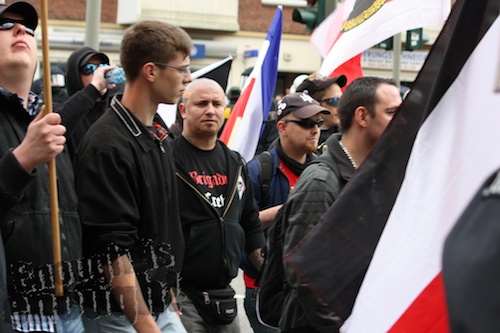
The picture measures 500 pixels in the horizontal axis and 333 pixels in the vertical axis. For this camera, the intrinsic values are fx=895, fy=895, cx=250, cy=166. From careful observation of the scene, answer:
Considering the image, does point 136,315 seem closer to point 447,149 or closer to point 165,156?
point 165,156

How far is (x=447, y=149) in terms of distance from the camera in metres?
2.54

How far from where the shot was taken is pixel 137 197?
3.64 meters

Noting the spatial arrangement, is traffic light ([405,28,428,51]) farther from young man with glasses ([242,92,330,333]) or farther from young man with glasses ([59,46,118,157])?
young man with glasses ([59,46,118,157])

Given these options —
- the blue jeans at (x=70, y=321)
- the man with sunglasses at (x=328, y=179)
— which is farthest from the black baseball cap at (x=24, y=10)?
the man with sunglasses at (x=328, y=179)

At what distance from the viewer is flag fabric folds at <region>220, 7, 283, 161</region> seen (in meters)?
7.48

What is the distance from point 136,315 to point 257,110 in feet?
14.8

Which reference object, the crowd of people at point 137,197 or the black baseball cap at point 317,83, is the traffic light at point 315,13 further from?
the crowd of people at point 137,197

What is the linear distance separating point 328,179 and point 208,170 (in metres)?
1.07

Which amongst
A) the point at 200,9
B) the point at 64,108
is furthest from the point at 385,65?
the point at 64,108

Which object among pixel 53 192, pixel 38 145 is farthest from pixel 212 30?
pixel 38 145

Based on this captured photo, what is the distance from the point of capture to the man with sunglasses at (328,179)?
363cm

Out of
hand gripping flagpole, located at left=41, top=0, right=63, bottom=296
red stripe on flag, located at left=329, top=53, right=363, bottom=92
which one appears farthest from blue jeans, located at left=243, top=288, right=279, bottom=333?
red stripe on flag, located at left=329, top=53, right=363, bottom=92

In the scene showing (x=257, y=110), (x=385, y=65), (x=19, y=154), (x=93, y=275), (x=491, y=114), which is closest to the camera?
(x=491, y=114)

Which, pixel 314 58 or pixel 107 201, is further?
pixel 314 58
